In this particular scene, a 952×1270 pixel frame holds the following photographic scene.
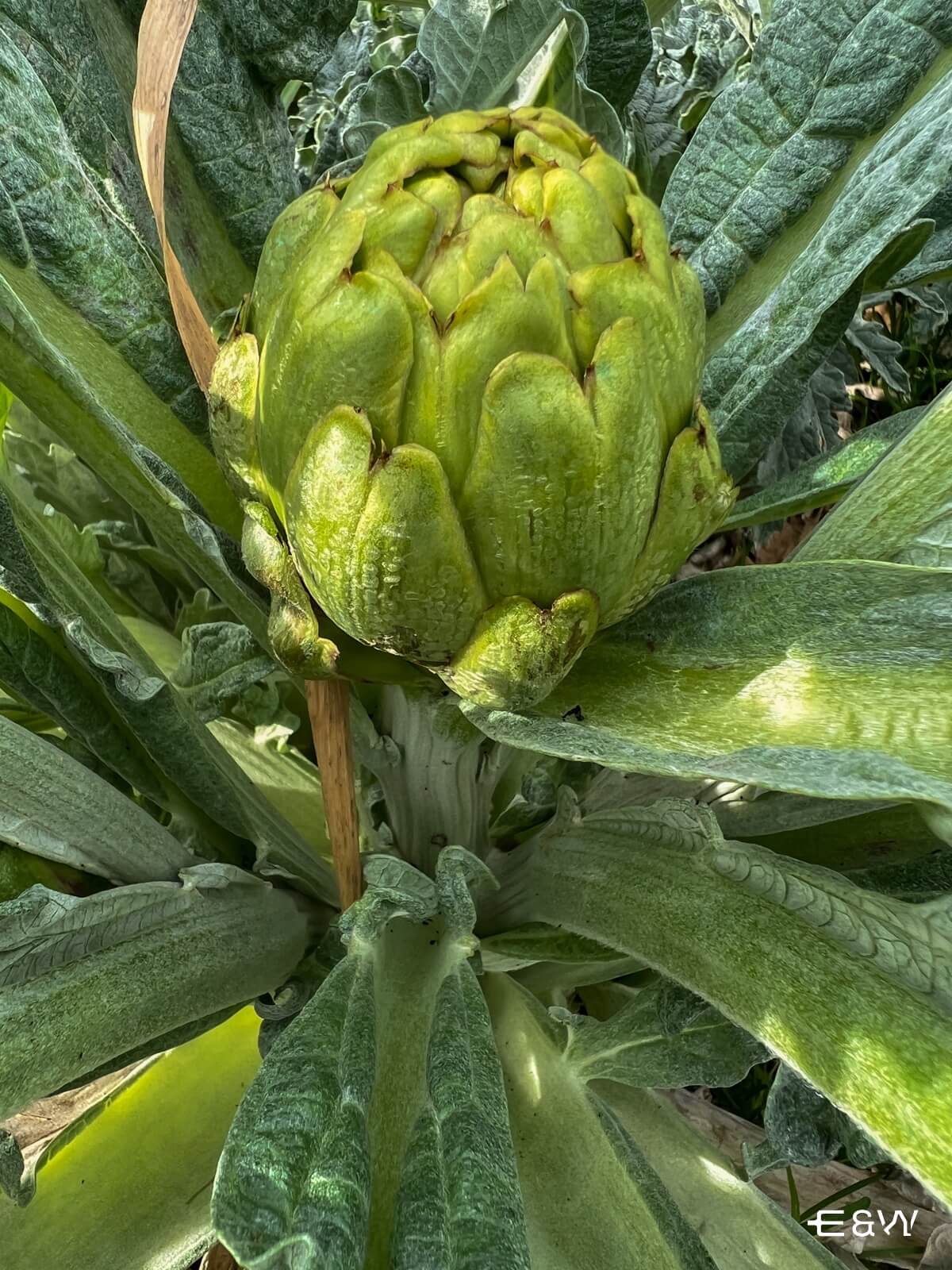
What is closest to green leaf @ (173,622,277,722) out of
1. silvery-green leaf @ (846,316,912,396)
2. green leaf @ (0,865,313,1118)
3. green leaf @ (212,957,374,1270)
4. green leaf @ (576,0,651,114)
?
green leaf @ (0,865,313,1118)

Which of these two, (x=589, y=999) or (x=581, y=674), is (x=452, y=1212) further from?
(x=589, y=999)

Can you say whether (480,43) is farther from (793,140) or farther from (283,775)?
(283,775)

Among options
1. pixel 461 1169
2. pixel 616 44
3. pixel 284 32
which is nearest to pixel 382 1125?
pixel 461 1169

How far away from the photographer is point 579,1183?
2.13 feet

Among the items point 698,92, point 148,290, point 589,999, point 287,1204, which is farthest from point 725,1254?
point 698,92

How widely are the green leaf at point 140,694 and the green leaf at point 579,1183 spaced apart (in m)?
0.23

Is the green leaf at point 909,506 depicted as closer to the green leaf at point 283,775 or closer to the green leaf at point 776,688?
the green leaf at point 776,688

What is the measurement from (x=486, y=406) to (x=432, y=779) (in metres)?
0.38

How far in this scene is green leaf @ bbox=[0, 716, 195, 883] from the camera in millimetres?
601

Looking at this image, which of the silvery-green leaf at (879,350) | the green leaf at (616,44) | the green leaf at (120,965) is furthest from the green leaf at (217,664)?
the silvery-green leaf at (879,350)

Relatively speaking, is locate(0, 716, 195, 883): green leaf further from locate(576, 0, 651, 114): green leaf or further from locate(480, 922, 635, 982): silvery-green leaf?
locate(576, 0, 651, 114): green leaf

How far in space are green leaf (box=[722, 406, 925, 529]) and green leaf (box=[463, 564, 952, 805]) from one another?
247 mm

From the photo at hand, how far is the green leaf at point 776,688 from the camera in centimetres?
39

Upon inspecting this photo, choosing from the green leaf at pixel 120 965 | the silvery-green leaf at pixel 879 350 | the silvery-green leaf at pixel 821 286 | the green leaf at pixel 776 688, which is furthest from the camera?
the silvery-green leaf at pixel 879 350
